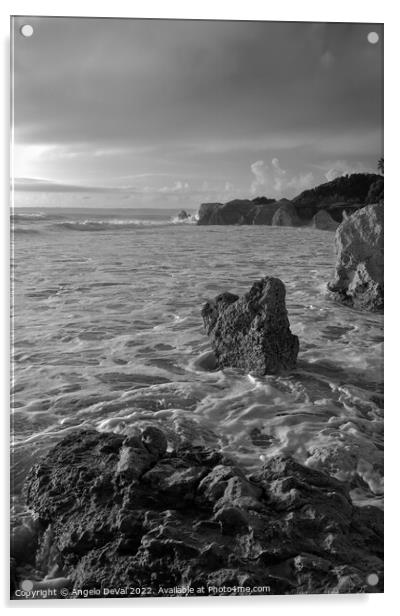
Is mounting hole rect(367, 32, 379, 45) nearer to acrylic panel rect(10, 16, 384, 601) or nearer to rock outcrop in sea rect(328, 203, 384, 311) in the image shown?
acrylic panel rect(10, 16, 384, 601)

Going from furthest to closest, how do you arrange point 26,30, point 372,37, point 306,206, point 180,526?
point 306,206, point 372,37, point 26,30, point 180,526

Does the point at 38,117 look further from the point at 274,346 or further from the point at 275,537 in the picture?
the point at 275,537

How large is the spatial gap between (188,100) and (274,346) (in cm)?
137

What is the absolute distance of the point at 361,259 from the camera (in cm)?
359

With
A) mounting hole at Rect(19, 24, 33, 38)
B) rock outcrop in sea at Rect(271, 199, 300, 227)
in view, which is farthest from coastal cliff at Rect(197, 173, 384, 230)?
mounting hole at Rect(19, 24, 33, 38)

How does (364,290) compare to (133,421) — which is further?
(364,290)

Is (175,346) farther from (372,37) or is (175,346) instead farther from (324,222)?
(372,37)

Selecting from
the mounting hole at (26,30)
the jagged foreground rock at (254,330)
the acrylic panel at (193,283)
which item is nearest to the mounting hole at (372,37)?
the acrylic panel at (193,283)

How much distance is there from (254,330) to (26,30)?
1.89 m
